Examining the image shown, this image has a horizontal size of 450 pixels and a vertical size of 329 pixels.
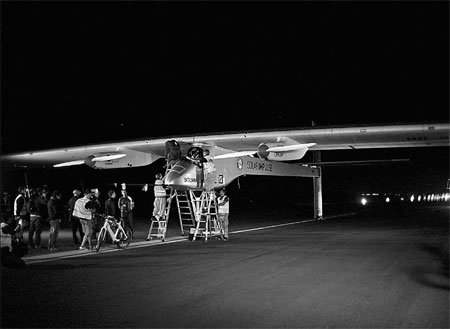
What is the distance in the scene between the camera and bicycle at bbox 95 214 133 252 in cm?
1305

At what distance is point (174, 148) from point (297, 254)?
5.76 metres

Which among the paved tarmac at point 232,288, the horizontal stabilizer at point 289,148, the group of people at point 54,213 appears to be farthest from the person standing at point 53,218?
the horizontal stabilizer at point 289,148

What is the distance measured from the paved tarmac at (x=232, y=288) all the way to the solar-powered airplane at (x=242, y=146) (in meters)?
3.38

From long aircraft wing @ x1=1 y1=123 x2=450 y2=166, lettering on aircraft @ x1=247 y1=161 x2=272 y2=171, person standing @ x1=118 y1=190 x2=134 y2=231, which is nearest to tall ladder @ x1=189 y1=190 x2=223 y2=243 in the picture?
long aircraft wing @ x1=1 y1=123 x2=450 y2=166

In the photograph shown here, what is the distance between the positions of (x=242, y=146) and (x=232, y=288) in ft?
33.4

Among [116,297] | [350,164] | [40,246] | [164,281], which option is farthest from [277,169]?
[116,297]

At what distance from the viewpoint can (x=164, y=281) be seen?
8.36m

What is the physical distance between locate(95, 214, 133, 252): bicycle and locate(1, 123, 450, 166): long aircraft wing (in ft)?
12.9

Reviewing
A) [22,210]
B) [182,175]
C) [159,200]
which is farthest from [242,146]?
[22,210]

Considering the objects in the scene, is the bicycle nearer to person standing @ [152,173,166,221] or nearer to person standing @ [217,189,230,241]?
person standing @ [152,173,166,221]

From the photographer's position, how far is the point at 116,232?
44.4 feet

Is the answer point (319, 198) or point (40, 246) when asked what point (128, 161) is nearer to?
point (40, 246)

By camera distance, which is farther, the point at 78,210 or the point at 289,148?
the point at 289,148

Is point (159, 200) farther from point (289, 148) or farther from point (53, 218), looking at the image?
point (289, 148)
